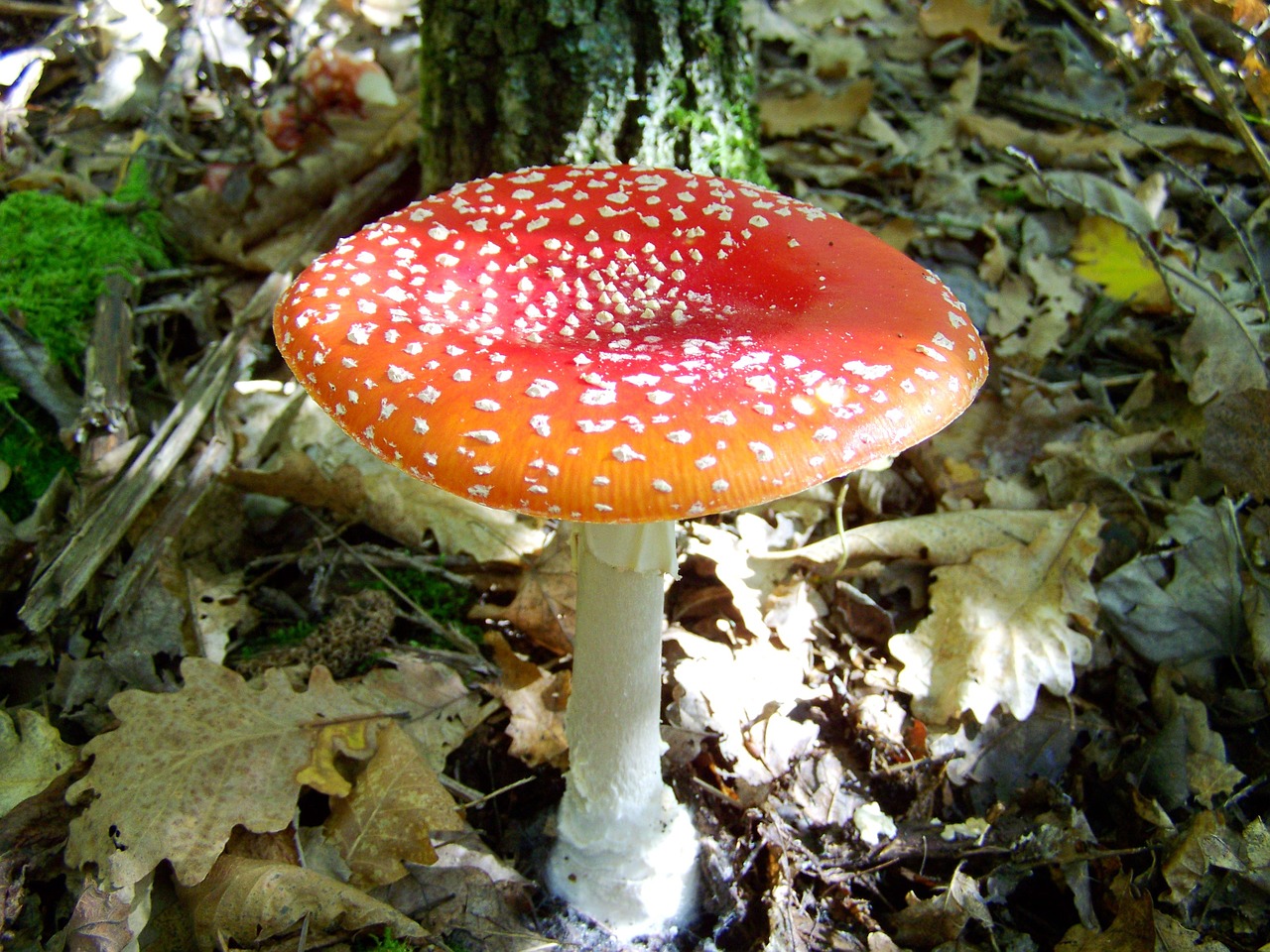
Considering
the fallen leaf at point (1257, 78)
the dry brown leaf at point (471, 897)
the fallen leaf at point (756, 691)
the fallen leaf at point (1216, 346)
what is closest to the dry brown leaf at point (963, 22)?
the fallen leaf at point (1257, 78)

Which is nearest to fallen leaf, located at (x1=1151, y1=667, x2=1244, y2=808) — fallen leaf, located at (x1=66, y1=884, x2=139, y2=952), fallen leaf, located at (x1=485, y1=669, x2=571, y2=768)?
fallen leaf, located at (x1=485, y1=669, x2=571, y2=768)

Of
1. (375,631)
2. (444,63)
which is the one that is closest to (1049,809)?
(375,631)

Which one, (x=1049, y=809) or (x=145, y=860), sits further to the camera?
(x=1049, y=809)

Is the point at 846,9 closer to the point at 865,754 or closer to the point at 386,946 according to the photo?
the point at 865,754

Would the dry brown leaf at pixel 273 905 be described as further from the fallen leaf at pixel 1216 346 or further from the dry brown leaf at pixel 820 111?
the dry brown leaf at pixel 820 111

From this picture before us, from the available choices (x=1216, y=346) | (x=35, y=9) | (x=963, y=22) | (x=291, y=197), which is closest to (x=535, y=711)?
(x=291, y=197)

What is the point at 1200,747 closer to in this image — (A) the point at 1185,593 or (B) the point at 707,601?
(A) the point at 1185,593

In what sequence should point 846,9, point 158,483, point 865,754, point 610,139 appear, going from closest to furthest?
point 865,754, point 158,483, point 610,139, point 846,9

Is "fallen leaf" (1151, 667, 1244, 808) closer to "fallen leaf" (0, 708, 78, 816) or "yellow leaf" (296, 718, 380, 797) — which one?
"yellow leaf" (296, 718, 380, 797)
